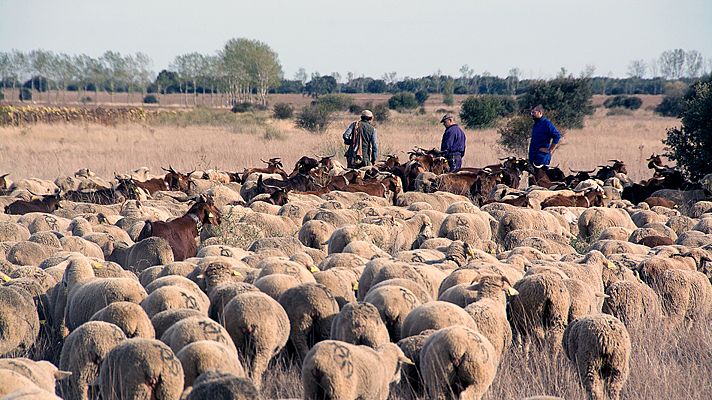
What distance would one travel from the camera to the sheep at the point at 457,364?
5504 mm

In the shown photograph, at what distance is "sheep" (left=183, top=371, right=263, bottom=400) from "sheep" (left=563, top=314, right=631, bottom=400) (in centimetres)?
275

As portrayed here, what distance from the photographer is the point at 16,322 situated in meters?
6.71


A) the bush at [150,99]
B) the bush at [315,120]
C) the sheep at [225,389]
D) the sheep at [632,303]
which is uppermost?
the sheep at [225,389]

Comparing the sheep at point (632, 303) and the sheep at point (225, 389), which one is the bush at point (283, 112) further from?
the sheep at point (225, 389)

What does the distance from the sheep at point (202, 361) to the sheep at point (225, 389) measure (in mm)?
720

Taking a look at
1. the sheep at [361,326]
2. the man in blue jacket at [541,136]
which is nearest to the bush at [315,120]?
the man in blue jacket at [541,136]

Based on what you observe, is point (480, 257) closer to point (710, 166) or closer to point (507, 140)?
point (710, 166)

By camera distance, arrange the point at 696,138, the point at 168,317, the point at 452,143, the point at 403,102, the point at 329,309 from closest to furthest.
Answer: the point at 168,317 → the point at 329,309 → the point at 452,143 → the point at 696,138 → the point at 403,102

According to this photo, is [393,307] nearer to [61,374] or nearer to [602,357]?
[602,357]

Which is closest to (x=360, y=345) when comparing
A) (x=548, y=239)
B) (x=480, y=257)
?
(x=480, y=257)

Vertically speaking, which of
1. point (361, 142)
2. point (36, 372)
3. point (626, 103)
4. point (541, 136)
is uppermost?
point (541, 136)

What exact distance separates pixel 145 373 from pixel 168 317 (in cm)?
117

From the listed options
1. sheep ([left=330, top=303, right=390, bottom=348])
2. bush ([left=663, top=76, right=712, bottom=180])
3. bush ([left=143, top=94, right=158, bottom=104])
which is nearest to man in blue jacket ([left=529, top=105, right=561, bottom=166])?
bush ([left=663, top=76, right=712, bottom=180])

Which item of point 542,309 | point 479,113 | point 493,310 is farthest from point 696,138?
point 479,113
